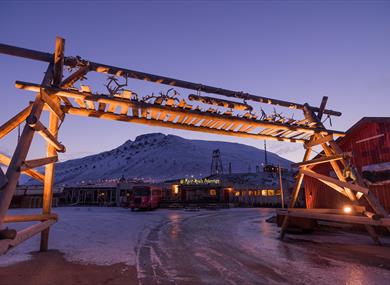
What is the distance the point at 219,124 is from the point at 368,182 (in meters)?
9.42

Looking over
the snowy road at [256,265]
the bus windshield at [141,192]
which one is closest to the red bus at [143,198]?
the bus windshield at [141,192]

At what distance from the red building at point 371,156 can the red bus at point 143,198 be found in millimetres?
24627

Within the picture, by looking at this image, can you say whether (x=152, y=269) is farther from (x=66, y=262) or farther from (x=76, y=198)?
(x=76, y=198)

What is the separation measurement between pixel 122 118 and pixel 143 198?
28.9 metres

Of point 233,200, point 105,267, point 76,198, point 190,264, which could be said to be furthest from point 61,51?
point 76,198

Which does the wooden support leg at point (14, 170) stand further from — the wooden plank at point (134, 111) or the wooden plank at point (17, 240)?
the wooden plank at point (134, 111)

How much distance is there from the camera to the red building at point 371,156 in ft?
38.2

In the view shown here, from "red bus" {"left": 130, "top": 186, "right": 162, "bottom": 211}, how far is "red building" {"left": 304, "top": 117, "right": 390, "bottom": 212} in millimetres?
24627

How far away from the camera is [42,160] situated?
5160 mm

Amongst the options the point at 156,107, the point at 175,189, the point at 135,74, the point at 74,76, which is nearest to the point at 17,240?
the point at 74,76

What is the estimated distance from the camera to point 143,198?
112ft

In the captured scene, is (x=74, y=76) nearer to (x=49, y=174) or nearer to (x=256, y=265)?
(x=49, y=174)

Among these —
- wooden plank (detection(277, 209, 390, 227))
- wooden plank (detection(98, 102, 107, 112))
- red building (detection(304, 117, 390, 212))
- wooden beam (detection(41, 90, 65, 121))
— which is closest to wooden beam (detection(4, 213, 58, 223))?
wooden beam (detection(41, 90, 65, 121))

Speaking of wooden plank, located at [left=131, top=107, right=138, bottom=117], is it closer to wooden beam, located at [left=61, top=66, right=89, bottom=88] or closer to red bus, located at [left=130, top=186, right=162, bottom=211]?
wooden beam, located at [left=61, top=66, right=89, bottom=88]
